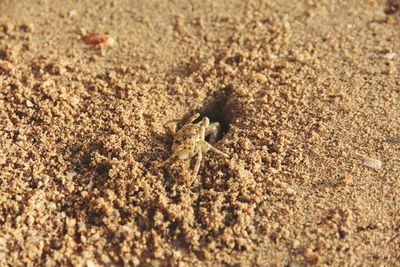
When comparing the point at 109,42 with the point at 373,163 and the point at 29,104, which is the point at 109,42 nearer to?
the point at 29,104

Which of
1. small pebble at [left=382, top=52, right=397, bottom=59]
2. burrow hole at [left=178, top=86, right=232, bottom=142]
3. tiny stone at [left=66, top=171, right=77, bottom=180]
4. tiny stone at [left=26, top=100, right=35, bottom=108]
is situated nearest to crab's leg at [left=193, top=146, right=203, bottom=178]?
burrow hole at [left=178, top=86, right=232, bottom=142]

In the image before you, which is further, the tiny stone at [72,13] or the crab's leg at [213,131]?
the tiny stone at [72,13]

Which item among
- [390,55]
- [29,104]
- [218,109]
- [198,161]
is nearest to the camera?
[198,161]

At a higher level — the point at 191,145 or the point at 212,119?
the point at 191,145

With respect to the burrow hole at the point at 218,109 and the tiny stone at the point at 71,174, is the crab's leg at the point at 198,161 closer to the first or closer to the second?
the burrow hole at the point at 218,109

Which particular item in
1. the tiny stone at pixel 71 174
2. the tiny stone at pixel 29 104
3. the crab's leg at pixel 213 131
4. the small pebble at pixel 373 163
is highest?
the tiny stone at pixel 29 104

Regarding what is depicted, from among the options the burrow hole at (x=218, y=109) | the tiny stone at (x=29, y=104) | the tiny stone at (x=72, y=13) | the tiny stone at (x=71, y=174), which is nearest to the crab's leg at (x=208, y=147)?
the burrow hole at (x=218, y=109)

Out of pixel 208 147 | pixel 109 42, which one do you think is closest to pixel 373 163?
pixel 208 147

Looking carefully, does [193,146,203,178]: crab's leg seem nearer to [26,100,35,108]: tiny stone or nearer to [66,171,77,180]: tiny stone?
[66,171,77,180]: tiny stone

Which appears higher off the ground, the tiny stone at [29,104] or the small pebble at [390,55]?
the tiny stone at [29,104]
